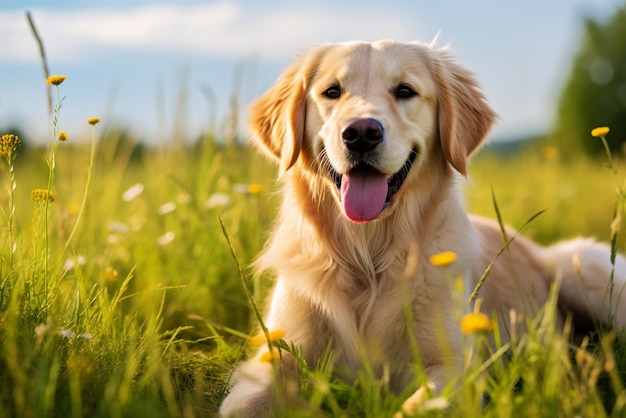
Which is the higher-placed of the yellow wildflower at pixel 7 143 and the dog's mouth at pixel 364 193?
the yellow wildflower at pixel 7 143

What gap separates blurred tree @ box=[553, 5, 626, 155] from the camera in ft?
66.1

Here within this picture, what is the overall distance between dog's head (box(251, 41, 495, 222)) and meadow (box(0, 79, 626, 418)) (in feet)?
1.07

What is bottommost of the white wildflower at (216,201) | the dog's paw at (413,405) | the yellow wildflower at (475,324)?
the white wildflower at (216,201)

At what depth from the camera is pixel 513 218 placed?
5793mm

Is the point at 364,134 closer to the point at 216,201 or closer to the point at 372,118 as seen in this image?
the point at 372,118

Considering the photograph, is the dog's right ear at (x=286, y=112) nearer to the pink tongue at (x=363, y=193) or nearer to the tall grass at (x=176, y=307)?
the pink tongue at (x=363, y=193)

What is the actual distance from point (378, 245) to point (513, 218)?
3214mm

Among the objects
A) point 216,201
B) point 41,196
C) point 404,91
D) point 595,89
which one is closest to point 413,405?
point 404,91

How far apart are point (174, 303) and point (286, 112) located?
4.39 ft

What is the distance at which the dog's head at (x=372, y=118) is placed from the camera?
2.63 meters

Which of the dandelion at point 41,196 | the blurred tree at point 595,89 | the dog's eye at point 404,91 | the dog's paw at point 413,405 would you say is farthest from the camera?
the blurred tree at point 595,89

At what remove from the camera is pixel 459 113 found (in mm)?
2990

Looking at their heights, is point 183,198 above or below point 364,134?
below

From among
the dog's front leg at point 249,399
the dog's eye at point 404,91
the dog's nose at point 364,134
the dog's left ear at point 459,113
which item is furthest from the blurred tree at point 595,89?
the dog's front leg at point 249,399
